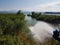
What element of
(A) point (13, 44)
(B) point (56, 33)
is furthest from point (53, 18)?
(A) point (13, 44)

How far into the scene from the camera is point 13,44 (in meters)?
8.35

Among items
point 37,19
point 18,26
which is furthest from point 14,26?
point 37,19

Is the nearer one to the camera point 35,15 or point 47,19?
point 47,19

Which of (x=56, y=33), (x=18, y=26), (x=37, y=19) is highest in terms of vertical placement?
(x=18, y=26)

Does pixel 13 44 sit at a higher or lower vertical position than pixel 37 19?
higher

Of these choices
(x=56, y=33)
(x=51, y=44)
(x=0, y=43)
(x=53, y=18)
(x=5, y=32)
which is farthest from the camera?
(x=53, y=18)

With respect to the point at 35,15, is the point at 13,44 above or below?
above

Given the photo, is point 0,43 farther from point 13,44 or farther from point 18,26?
point 18,26

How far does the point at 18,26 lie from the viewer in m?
13.4

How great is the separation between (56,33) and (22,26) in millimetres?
3391

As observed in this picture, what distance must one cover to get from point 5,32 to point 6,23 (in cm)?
108

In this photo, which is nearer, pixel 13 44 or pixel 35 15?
pixel 13 44

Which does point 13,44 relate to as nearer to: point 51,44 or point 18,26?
point 51,44

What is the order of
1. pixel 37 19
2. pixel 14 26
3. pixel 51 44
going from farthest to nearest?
pixel 37 19 → pixel 14 26 → pixel 51 44
